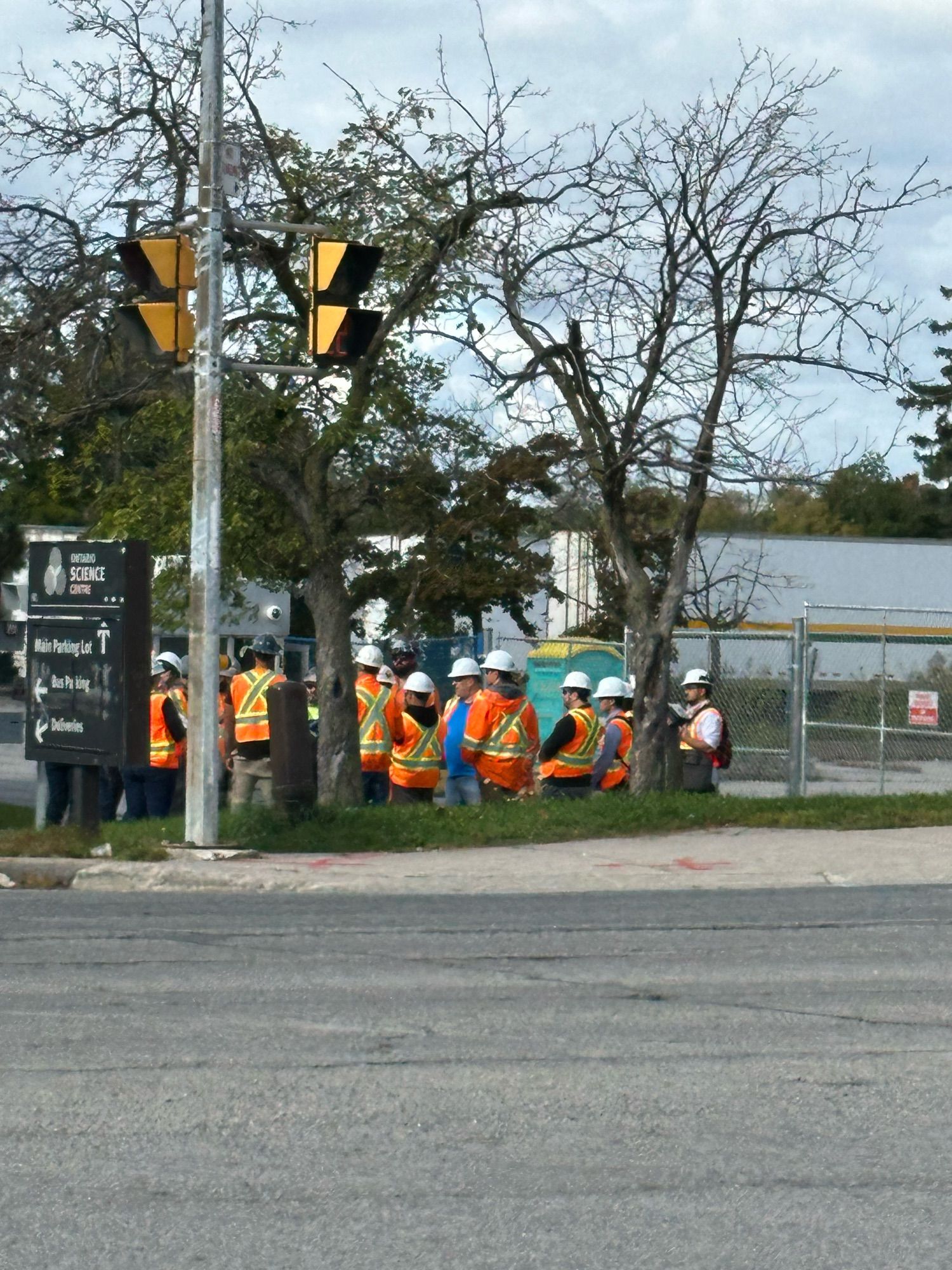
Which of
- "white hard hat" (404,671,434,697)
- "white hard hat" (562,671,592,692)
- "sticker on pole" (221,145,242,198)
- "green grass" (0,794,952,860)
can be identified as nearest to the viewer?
"sticker on pole" (221,145,242,198)

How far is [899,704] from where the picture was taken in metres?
31.0

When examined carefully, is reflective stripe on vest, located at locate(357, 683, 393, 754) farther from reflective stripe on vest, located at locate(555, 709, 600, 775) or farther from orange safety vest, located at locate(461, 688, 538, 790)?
reflective stripe on vest, located at locate(555, 709, 600, 775)

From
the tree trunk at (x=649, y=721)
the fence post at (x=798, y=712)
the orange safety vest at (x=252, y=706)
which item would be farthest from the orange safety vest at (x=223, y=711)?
the fence post at (x=798, y=712)

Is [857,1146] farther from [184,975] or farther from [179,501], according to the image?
[179,501]

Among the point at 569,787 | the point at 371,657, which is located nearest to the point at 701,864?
the point at 569,787

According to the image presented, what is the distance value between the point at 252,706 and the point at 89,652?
1761 mm

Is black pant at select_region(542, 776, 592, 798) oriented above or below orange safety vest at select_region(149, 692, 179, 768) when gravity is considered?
below

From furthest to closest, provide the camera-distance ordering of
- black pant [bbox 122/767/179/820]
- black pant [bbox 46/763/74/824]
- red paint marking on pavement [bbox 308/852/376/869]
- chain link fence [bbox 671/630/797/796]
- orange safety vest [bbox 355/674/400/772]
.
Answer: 1. chain link fence [bbox 671/630/797/796]
2. black pant [bbox 122/767/179/820]
3. orange safety vest [bbox 355/674/400/772]
4. black pant [bbox 46/763/74/824]
5. red paint marking on pavement [bbox 308/852/376/869]

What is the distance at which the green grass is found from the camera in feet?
45.2

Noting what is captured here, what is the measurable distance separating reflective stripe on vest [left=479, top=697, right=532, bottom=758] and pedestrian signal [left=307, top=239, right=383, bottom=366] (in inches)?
161

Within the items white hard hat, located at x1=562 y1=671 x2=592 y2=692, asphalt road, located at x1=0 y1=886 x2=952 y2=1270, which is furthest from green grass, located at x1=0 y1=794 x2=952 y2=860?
asphalt road, located at x1=0 y1=886 x2=952 y2=1270

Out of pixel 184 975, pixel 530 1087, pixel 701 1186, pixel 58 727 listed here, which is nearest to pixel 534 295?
pixel 58 727

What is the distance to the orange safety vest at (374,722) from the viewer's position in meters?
16.6

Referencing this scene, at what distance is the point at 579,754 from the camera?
16000 millimetres
